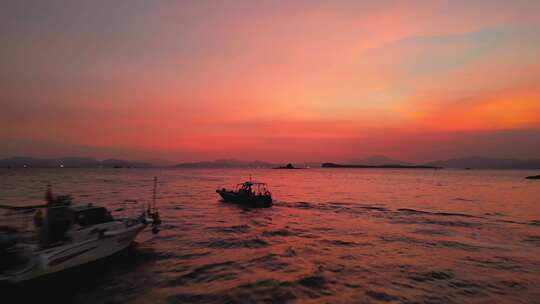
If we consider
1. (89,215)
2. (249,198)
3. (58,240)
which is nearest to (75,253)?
(58,240)

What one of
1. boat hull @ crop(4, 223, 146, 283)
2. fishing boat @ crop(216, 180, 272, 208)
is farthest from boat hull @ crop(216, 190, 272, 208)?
boat hull @ crop(4, 223, 146, 283)

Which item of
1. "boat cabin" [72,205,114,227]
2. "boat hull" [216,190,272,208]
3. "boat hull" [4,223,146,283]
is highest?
"boat cabin" [72,205,114,227]

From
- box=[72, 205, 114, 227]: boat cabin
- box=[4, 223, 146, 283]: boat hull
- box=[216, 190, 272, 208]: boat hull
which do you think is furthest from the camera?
box=[216, 190, 272, 208]: boat hull

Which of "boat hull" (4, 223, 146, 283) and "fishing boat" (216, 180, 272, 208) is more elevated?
"boat hull" (4, 223, 146, 283)

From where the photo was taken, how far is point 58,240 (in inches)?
575

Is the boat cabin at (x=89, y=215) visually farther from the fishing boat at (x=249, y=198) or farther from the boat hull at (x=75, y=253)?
the fishing boat at (x=249, y=198)

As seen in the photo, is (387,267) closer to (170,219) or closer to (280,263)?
(280,263)

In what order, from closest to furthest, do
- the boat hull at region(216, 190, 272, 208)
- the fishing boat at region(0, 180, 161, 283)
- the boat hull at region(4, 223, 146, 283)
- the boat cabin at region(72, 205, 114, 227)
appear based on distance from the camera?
the boat hull at region(4, 223, 146, 283) → the fishing boat at region(0, 180, 161, 283) → the boat cabin at region(72, 205, 114, 227) → the boat hull at region(216, 190, 272, 208)

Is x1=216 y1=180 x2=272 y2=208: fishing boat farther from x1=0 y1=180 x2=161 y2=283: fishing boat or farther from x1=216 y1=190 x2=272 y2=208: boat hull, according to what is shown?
x1=0 y1=180 x2=161 y2=283: fishing boat

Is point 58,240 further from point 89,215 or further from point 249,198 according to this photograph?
point 249,198

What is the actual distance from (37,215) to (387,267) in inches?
780

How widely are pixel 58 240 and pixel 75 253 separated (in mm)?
1209

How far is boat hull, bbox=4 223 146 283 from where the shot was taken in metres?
12.4

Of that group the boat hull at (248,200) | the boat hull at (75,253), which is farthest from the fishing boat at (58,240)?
the boat hull at (248,200)
